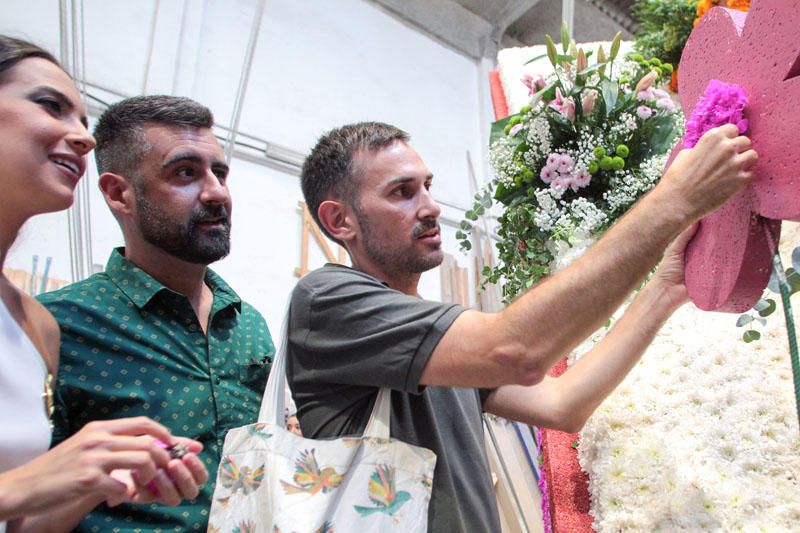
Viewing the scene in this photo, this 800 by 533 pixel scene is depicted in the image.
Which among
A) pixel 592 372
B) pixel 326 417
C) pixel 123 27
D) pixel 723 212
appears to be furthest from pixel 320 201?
pixel 123 27

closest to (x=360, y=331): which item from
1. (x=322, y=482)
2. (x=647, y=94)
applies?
(x=322, y=482)

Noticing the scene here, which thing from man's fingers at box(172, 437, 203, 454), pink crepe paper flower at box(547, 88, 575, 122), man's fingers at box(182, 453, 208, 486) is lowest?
man's fingers at box(182, 453, 208, 486)

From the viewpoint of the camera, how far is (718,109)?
96 cm

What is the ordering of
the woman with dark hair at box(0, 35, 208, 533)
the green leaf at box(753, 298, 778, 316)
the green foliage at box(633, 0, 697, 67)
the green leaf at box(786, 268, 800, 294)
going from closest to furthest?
1. the woman with dark hair at box(0, 35, 208, 533)
2. the green leaf at box(786, 268, 800, 294)
3. the green leaf at box(753, 298, 778, 316)
4. the green foliage at box(633, 0, 697, 67)

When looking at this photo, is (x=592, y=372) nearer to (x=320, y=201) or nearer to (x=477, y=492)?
(x=477, y=492)

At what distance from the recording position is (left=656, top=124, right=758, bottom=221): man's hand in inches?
35.9

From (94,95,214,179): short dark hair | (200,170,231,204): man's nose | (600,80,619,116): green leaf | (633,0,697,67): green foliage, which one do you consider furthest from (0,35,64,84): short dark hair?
(633,0,697,67): green foliage

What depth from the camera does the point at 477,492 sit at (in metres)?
1.18

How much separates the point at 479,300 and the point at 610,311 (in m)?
1.58

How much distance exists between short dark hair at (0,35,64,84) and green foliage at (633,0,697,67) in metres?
1.80

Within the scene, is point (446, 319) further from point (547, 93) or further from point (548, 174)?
point (547, 93)

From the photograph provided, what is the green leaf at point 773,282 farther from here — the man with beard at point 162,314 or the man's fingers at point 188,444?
the man with beard at point 162,314

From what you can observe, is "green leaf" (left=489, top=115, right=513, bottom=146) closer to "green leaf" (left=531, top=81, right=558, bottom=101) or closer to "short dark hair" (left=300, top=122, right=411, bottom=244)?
"green leaf" (left=531, top=81, right=558, bottom=101)

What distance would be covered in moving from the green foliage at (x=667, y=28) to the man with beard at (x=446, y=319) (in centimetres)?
112
